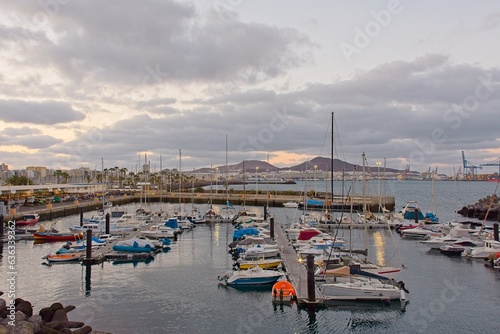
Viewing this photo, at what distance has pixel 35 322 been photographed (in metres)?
16.8

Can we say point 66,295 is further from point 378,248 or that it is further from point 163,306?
point 378,248

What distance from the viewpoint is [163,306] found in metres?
24.2

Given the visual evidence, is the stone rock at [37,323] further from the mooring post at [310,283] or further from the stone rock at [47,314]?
the mooring post at [310,283]

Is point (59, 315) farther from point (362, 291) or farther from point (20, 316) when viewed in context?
point (362, 291)

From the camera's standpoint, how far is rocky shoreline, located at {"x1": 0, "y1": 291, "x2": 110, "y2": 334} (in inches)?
609

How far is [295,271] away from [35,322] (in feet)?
57.4

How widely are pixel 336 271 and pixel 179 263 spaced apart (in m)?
15.1

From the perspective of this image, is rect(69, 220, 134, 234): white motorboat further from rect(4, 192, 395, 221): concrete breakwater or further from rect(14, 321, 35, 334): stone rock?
rect(14, 321, 35, 334): stone rock

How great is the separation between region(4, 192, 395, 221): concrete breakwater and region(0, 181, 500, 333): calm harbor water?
29.0 m

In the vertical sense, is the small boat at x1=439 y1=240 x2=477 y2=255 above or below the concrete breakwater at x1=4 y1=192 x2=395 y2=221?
below

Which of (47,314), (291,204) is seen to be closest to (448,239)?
(47,314)

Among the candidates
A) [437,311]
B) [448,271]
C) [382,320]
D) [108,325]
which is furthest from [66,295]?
[448,271]

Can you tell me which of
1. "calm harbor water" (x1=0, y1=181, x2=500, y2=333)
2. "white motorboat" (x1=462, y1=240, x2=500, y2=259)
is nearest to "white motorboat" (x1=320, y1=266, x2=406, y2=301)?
"calm harbor water" (x1=0, y1=181, x2=500, y2=333)

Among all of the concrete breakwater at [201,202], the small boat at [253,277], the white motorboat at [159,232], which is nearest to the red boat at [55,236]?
the white motorboat at [159,232]
